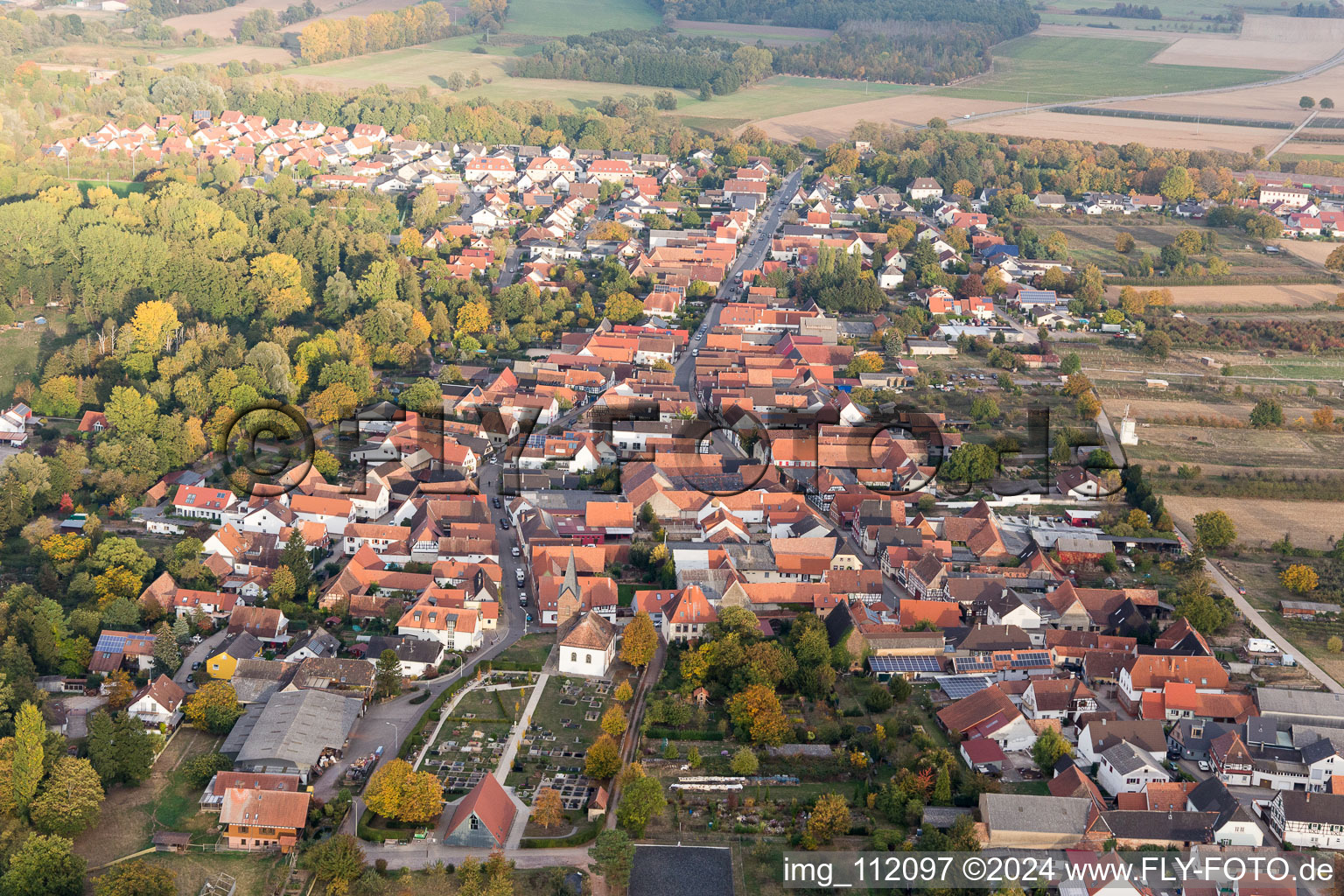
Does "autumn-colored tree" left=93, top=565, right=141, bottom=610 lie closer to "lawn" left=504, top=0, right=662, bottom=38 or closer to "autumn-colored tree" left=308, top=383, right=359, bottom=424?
"autumn-colored tree" left=308, top=383, right=359, bottom=424

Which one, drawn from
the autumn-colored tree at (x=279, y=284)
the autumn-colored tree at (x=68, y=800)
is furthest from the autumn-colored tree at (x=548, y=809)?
A: the autumn-colored tree at (x=279, y=284)

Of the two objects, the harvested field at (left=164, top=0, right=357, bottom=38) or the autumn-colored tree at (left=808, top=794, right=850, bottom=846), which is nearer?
the autumn-colored tree at (left=808, top=794, right=850, bottom=846)

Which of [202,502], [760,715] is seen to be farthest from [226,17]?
[760,715]

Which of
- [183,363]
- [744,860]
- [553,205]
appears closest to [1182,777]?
[744,860]

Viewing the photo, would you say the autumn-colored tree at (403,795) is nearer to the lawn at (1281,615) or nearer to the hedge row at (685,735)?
the hedge row at (685,735)

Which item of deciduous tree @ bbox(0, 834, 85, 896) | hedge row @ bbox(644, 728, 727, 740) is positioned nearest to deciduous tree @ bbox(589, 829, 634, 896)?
hedge row @ bbox(644, 728, 727, 740)

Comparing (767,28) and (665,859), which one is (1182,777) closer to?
(665,859)
